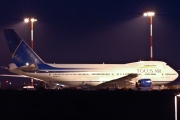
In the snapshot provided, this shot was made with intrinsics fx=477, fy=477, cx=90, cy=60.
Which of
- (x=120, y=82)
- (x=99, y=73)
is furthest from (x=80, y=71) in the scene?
(x=120, y=82)

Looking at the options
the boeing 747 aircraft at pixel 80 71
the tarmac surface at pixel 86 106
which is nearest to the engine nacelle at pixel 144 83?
the boeing 747 aircraft at pixel 80 71

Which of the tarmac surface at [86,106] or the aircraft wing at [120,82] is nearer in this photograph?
the tarmac surface at [86,106]

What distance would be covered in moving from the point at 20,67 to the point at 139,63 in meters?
14.6

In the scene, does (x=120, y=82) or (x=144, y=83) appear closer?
(x=144, y=83)

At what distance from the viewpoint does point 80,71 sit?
54.3 metres

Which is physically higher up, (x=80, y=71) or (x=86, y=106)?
(x=80, y=71)

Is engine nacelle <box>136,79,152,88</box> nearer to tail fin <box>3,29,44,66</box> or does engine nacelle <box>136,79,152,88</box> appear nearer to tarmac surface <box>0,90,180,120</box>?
tail fin <box>3,29,44,66</box>

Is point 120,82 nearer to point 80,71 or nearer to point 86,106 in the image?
point 80,71

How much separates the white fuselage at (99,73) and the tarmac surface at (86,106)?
26.5m

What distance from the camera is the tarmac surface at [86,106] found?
2200 centimetres

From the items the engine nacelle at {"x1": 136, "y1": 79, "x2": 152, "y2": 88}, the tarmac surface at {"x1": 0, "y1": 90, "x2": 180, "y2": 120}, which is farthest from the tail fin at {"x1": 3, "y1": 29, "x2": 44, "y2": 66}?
the tarmac surface at {"x1": 0, "y1": 90, "x2": 180, "y2": 120}

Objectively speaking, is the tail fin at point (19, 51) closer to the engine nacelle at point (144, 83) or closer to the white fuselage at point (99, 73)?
the white fuselage at point (99, 73)

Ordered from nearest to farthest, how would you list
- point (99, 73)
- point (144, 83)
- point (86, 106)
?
point (86, 106) → point (144, 83) → point (99, 73)

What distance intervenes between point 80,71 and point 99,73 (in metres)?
2.58
